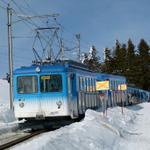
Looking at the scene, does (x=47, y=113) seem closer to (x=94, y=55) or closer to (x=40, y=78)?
(x=40, y=78)

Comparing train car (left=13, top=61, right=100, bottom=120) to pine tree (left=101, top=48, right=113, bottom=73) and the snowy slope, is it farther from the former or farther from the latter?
pine tree (left=101, top=48, right=113, bottom=73)

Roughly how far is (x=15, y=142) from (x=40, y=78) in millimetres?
6003

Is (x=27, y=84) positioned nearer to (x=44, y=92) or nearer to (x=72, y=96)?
(x=44, y=92)

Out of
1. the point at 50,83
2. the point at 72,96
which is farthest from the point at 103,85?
the point at 50,83

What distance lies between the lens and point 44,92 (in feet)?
79.3

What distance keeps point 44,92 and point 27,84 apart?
0.99 m

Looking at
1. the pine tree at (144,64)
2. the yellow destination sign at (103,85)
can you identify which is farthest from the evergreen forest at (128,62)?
the yellow destination sign at (103,85)

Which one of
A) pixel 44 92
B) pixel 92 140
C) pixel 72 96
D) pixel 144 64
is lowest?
pixel 92 140

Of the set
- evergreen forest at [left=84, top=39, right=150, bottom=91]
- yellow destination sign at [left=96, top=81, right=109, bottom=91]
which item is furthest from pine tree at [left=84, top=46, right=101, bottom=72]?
yellow destination sign at [left=96, top=81, right=109, bottom=91]

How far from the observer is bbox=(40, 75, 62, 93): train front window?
24.2 m

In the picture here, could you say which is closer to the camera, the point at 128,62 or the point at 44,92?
the point at 44,92

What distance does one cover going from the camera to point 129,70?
12769cm

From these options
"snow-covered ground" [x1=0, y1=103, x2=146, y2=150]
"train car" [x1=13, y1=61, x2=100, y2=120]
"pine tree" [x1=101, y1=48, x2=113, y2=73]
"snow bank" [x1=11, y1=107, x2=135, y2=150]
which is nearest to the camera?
"snow bank" [x1=11, y1=107, x2=135, y2=150]

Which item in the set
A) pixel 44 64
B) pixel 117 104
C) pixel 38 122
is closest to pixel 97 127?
pixel 38 122
